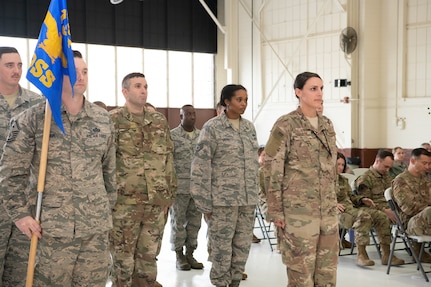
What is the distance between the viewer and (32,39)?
14.8m

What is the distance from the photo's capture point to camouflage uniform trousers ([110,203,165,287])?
460cm

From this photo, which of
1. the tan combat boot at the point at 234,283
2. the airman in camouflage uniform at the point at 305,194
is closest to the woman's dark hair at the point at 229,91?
the airman in camouflage uniform at the point at 305,194

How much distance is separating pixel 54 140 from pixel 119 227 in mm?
1551

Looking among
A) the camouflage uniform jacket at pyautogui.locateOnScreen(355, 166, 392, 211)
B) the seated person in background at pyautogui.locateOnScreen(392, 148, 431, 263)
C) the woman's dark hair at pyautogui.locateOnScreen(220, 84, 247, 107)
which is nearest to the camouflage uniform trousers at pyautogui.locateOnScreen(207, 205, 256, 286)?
the woman's dark hair at pyautogui.locateOnScreen(220, 84, 247, 107)

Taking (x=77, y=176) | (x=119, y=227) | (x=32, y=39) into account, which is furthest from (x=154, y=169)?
(x=32, y=39)

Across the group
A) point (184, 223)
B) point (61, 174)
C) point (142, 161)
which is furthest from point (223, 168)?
point (61, 174)

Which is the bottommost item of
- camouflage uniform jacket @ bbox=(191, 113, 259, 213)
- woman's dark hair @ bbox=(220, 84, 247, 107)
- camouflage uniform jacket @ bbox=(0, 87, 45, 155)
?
camouflage uniform jacket @ bbox=(191, 113, 259, 213)

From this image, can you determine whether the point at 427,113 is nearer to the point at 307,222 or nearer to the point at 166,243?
the point at 166,243

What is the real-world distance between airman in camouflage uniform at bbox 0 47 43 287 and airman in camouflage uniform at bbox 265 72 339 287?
5.36 ft

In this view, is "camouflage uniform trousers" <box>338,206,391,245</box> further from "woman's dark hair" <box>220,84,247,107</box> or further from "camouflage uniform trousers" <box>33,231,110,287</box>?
"camouflage uniform trousers" <box>33,231,110,287</box>

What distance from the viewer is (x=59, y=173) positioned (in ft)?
10.4

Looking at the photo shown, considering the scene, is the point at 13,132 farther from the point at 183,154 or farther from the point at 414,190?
the point at 414,190

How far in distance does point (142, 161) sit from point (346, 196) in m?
3.24

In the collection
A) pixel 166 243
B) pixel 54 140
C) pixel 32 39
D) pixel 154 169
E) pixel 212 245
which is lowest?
pixel 166 243
